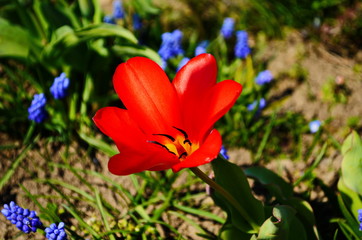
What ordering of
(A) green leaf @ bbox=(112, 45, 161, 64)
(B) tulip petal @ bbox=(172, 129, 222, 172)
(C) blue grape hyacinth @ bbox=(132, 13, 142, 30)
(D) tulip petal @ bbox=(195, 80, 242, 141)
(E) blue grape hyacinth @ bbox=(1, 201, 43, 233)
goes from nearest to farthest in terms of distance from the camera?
(B) tulip petal @ bbox=(172, 129, 222, 172) < (D) tulip petal @ bbox=(195, 80, 242, 141) < (E) blue grape hyacinth @ bbox=(1, 201, 43, 233) < (A) green leaf @ bbox=(112, 45, 161, 64) < (C) blue grape hyacinth @ bbox=(132, 13, 142, 30)

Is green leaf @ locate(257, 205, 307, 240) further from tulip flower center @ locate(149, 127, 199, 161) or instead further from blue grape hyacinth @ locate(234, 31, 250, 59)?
blue grape hyacinth @ locate(234, 31, 250, 59)

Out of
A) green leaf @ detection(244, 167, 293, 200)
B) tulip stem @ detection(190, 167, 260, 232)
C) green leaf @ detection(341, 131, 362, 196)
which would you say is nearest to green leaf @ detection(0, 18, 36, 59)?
green leaf @ detection(244, 167, 293, 200)

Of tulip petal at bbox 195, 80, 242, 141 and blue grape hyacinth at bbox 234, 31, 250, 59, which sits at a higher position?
tulip petal at bbox 195, 80, 242, 141

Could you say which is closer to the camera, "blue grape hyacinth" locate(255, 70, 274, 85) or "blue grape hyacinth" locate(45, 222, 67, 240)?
"blue grape hyacinth" locate(45, 222, 67, 240)

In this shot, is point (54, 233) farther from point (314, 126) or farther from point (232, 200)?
point (314, 126)

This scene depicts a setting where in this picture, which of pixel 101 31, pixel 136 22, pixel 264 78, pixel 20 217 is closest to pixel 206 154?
pixel 20 217

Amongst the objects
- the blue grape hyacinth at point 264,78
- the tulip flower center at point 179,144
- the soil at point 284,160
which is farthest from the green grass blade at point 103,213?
the blue grape hyacinth at point 264,78
